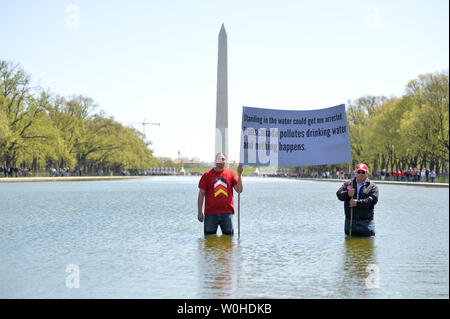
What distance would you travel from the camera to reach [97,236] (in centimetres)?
1388

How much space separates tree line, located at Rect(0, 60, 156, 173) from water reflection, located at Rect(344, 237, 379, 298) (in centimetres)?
5328

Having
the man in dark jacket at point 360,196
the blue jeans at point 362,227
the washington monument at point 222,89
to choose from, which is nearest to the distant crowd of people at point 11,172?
the washington monument at point 222,89

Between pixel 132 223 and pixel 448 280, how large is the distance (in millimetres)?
10580

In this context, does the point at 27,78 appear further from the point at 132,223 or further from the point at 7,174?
the point at 132,223

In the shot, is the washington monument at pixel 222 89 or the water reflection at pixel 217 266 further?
the washington monument at pixel 222 89

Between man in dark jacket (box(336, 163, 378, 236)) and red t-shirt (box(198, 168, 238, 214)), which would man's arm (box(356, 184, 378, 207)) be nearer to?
man in dark jacket (box(336, 163, 378, 236))

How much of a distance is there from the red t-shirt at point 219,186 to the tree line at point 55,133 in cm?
5230

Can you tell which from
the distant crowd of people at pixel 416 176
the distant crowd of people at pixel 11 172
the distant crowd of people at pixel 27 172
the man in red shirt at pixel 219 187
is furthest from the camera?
the distant crowd of people at pixel 27 172

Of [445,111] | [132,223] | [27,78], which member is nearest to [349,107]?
[445,111]

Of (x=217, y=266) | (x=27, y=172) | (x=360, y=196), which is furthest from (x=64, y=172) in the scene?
(x=217, y=266)

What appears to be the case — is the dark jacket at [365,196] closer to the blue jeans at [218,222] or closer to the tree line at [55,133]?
the blue jeans at [218,222]

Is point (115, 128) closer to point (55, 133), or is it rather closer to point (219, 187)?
point (55, 133)

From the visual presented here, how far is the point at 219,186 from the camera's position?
11.6m

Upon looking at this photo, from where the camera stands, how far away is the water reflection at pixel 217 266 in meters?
7.45
